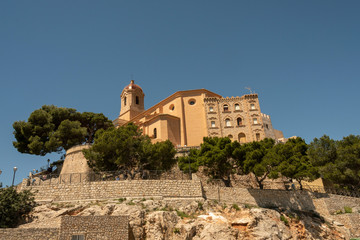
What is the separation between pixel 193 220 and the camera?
2091 cm

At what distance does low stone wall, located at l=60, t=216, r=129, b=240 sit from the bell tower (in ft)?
124

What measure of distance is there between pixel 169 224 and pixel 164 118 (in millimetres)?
24155

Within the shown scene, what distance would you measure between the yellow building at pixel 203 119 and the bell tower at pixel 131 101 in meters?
8.43

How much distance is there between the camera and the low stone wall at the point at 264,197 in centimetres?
2488

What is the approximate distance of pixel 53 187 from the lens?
23.5 m

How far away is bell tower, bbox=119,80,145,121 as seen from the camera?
56156 mm

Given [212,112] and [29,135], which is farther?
[212,112]

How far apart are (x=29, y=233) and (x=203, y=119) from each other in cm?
3115

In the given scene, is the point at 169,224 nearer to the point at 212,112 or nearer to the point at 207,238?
the point at 207,238

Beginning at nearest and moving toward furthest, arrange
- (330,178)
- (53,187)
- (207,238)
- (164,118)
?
(207,238) < (53,187) < (330,178) < (164,118)

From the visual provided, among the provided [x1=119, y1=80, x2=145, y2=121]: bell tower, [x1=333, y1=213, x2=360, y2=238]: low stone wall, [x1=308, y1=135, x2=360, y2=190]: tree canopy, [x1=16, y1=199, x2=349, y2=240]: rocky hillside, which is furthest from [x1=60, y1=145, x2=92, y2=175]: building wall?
[x1=308, y1=135, x2=360, y2=190]: tree canopy

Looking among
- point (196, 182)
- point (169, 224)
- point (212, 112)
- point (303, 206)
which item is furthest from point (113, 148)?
point (212, 112)

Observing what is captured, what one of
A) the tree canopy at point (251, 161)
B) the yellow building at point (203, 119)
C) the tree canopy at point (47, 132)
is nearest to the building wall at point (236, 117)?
the yellow building at point (203, 119)

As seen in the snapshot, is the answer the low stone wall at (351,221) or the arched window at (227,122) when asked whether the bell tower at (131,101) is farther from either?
the low stone wall at (351,221)
